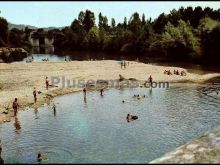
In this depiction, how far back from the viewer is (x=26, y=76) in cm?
7594

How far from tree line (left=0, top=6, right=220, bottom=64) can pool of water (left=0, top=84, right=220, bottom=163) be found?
Answer: 5073 cm

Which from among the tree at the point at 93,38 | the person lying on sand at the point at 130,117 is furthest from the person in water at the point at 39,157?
the tree at the point at 93,38

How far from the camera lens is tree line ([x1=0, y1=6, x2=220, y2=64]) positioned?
108 m

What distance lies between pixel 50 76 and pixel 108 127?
38.0 meters

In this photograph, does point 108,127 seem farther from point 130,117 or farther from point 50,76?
point 50,76

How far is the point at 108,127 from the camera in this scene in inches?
1601

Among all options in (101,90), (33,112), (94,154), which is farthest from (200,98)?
(94,154)

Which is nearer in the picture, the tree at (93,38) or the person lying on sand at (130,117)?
the person lying on sand at (130,117)

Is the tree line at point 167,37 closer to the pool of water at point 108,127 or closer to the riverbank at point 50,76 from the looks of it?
the riverbank at point 50,76

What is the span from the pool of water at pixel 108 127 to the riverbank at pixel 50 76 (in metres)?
2.69

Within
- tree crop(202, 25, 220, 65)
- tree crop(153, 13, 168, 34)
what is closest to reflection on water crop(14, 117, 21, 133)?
tree crop(202, 25, 220, 65)

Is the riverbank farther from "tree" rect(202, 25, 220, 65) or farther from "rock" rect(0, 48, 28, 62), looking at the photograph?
"rock" rect(0, 48, 28, 62)

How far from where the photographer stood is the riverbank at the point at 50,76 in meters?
54.9

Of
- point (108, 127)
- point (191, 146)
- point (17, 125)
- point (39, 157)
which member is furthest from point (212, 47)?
point (39, 157)
